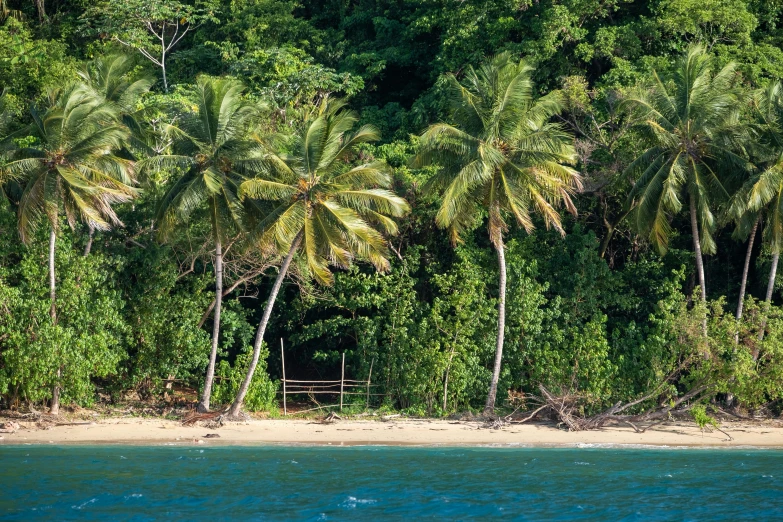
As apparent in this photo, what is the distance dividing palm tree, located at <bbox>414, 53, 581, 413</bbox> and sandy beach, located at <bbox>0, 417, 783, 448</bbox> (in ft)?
9.36

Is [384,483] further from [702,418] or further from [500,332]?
[702,418]

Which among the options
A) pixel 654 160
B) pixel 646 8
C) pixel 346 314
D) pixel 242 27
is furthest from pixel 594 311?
pixel 242 27

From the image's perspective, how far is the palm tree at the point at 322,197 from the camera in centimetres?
2098

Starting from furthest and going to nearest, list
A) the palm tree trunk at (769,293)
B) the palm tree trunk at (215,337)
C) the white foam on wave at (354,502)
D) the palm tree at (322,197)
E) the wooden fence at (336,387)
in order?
the wooden fence at (336,387)
the palm tree trunk at (215,337)
the palm tree trunk at (769,293)
the palm tree at (322,197)
the white foam on wave at (354,502)

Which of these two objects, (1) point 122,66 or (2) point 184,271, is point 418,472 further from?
(1) point 122,66

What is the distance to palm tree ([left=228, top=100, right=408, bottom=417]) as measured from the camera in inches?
826

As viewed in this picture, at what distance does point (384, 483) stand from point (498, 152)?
8782 mm

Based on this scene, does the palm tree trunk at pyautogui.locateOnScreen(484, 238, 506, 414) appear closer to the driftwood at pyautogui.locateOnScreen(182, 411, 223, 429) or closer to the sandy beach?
the sandy beach

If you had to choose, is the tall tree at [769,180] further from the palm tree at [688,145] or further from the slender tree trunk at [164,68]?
the slender tree trunk at [164,68]

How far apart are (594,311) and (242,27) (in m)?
16.4

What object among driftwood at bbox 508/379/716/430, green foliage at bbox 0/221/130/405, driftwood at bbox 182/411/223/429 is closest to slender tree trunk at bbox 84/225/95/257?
green foliage at bbox 0/221/130/405

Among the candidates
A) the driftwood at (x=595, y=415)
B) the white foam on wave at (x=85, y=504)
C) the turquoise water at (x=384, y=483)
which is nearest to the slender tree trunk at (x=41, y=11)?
the turquoise water at (x=384, y=483)

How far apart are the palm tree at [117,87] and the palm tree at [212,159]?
5.99 feet

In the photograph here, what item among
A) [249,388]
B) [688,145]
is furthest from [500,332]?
[688,145]
